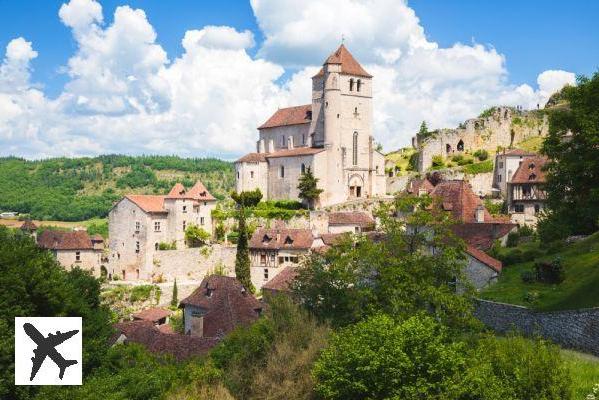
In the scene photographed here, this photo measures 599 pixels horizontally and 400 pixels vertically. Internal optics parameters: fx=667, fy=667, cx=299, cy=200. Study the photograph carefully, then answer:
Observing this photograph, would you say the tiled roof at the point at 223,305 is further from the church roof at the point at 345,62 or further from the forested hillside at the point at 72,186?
the forested hillside at the point at 72,186

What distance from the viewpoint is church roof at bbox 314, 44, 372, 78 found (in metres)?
71.8

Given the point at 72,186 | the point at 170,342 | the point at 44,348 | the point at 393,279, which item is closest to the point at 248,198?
the point at 170,342

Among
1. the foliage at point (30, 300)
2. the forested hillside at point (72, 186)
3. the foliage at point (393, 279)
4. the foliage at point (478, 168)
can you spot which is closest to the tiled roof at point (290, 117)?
the foliage at point (478, 168)

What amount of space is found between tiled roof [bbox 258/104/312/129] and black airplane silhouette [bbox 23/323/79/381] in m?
61.5

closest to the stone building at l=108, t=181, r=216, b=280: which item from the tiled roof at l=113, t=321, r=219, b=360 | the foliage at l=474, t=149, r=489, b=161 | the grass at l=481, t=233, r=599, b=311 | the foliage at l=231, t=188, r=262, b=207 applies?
the foliage at l=231, t=188, r=262, b=207

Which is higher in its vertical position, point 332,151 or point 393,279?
point 332,151

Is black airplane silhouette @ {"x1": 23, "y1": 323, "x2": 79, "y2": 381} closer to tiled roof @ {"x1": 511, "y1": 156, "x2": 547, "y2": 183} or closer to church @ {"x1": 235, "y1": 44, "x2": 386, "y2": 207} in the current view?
tiled roof @ {"x1": 511, "y1": 156, "x2": 547, "y2": 183}

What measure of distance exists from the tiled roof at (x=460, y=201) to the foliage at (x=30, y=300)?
29.4 meters

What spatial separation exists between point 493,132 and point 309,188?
94.7 ft

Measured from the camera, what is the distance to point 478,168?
69.9 meters

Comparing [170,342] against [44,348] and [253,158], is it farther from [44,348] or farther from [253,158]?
[253,158]

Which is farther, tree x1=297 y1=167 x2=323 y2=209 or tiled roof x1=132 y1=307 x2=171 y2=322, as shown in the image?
tree x1=297 y1=167 x2=323 y2=209

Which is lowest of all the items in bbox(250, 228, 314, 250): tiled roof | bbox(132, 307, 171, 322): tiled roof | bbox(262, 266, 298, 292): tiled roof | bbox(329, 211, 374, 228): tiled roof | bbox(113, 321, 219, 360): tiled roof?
bbox(132, 307, 171, 322): tiled roof

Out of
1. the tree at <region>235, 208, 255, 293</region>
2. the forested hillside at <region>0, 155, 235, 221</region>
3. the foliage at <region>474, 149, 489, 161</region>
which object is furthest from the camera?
the forested hillside at <region>0, 155, 235, 221</region>
